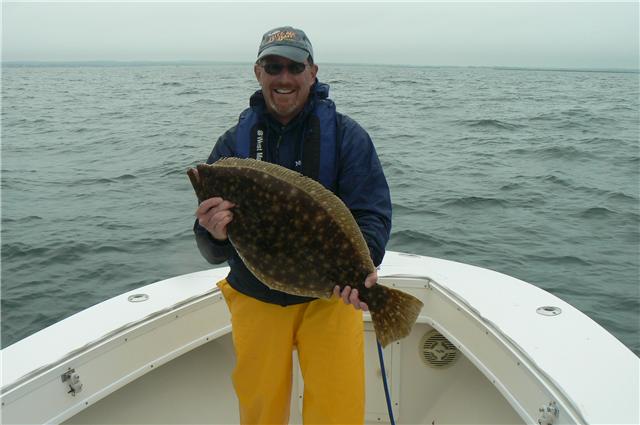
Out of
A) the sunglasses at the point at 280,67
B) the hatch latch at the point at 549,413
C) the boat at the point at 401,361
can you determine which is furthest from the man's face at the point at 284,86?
the hatch latch at the point at 549,413

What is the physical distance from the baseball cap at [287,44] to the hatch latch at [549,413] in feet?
7.35

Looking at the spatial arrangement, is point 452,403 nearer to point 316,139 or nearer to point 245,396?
point 245,396

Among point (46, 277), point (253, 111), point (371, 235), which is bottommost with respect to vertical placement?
point (46, 277)

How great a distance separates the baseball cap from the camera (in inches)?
117

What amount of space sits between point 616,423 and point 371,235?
1466 mm

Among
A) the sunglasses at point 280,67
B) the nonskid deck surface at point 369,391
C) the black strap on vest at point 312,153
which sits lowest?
Result: the nonskid deck surface at point 369,391

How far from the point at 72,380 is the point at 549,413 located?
273 cm

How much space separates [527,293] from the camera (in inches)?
166

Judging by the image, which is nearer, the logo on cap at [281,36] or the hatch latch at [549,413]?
the hatch latch at [549,413]

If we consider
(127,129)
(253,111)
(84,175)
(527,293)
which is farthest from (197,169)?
(127,129)

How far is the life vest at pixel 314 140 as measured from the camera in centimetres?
308

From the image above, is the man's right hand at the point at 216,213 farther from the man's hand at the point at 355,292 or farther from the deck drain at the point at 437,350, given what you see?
the deck drain at the point at 437,350

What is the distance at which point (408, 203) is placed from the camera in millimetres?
12250

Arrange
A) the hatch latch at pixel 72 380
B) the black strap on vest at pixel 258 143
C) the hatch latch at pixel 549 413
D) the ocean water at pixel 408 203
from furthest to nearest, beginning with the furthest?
the ocean water at pixel 408 203
the hatch latch at pixel 72 380
the black strap on vest at pixel 258 143
the hatch latch at pixel 549 413
